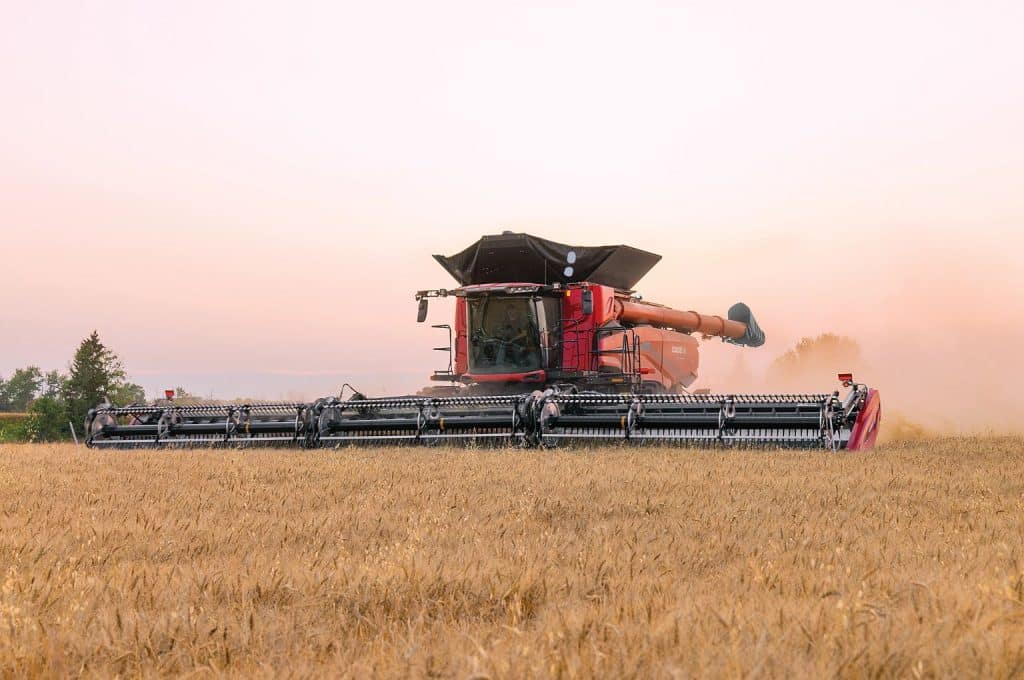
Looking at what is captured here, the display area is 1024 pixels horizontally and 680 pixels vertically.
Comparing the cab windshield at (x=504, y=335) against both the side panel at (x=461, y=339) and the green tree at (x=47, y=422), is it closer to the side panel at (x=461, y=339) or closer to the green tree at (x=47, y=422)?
the side panel at (x=461, y=339)

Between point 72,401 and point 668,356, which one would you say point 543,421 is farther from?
point 72,401

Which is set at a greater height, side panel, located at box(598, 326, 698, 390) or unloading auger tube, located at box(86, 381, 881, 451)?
side panel, located at box(598, 326, 698, 390)

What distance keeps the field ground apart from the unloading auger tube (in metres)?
3.19

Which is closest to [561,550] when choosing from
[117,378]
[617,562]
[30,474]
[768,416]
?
[617,562]

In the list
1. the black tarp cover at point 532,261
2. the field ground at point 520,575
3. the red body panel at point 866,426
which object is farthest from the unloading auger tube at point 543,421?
the field ground at point 520,575

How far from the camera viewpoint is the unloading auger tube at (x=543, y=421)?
1145 centimetres

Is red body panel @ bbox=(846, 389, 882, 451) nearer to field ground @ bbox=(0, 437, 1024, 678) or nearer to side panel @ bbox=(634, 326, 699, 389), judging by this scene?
field ground @ bbox=(0, 437, 1024, 678)

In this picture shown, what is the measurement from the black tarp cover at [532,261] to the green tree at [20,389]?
9816 cm

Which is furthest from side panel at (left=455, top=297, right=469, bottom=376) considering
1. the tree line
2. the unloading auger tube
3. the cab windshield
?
the tree line

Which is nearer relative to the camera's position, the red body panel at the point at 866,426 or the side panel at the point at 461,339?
the red body panel at the point at 866,426

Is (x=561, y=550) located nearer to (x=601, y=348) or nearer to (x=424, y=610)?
(x=424, y=610)

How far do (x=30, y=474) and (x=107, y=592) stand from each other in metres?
6.17

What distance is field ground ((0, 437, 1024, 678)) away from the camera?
2566mm

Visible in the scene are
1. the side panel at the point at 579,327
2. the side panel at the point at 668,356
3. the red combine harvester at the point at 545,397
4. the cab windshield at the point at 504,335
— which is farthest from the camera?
the side panel at the point at 668,356
